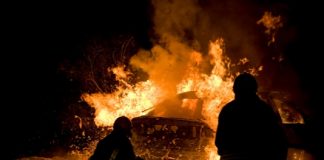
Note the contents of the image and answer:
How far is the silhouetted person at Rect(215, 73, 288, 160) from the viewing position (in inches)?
130

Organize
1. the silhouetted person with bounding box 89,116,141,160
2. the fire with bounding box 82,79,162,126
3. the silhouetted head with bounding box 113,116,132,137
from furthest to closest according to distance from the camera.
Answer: the fire with bounding box 82,79,162,126 < the silhouetted head with bounding box 113,116,132,137 < the silhouetted person with bounding box 89,116,141,160

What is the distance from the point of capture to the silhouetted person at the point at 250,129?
130 inches

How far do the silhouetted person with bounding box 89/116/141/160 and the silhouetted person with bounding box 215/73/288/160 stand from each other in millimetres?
→ 1370

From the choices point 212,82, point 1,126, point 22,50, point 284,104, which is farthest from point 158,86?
point 22,50

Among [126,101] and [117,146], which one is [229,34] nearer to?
[126,101]

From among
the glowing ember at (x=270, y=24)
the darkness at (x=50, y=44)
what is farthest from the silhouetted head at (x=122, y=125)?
the glowing ember at (x=270, y=24)

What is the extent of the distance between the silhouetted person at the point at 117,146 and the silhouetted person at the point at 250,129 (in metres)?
1.37

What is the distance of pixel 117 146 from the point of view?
434 centimetres

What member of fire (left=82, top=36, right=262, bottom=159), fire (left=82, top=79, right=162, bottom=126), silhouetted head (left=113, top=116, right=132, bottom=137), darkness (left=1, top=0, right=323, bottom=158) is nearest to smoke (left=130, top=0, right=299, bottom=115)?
fire (left=82, top=36, right=262, bottom=159)

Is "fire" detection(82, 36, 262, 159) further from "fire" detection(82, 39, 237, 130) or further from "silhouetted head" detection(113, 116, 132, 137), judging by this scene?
"silhouetted head" detection(113, 116, 132, 137)

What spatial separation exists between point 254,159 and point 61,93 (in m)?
12.5

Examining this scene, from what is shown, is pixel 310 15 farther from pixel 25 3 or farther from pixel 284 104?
pixel 25 3

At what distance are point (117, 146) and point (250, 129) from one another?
5.51 feet

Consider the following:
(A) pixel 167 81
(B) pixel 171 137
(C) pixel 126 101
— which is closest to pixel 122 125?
(B) pixel 171 137
